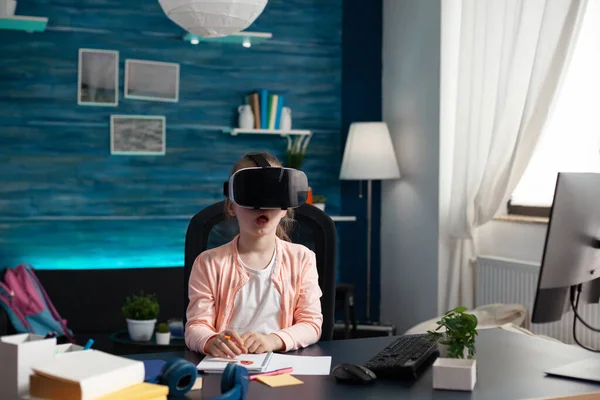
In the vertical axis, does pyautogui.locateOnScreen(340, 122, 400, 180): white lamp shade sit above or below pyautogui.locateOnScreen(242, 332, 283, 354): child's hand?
above

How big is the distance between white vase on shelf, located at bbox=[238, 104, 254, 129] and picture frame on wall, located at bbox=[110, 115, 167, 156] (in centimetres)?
48

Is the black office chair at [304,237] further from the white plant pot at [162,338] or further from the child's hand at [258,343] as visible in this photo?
the white plant pot at [162,338]

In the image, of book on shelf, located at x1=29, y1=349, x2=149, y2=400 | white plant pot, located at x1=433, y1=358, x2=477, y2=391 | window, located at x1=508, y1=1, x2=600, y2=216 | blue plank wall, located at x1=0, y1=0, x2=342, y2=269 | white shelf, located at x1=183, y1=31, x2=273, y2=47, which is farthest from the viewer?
white shelf, located at x1=183, y1=31, x2=273, y2=47

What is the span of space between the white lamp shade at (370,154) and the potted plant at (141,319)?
172cm

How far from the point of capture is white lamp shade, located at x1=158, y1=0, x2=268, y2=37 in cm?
309

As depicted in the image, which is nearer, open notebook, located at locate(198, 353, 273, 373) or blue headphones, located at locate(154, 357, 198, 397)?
blue headphones, located at locate(154, 357, 198, 397)

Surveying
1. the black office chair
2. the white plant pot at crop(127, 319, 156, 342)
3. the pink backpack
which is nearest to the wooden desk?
the black office chair

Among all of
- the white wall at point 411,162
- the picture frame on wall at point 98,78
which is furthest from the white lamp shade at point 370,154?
the picture frame on wall at point 98,78

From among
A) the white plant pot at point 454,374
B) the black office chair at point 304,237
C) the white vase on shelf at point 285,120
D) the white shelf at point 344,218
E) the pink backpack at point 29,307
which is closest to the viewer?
the white plant pot at point 454,374

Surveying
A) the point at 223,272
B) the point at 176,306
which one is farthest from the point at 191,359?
the point at 176,306

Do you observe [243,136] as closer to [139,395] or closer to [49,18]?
[49,18]

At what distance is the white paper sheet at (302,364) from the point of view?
1.84 meters

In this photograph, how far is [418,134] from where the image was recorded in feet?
17.1

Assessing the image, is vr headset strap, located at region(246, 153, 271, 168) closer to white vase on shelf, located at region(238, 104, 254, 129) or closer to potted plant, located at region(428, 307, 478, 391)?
potted plant, located at region(428, 307, 478, 391)
